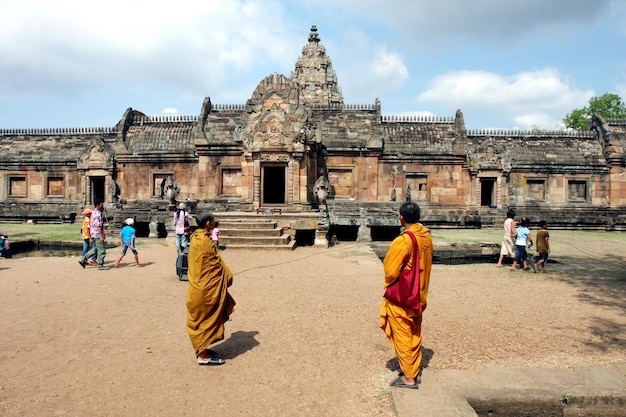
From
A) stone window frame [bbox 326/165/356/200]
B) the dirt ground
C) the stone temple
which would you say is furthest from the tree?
the dirt ground

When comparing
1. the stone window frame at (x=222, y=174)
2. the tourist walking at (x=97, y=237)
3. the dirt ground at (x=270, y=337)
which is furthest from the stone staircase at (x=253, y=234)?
the stone window frame at (x=222, y=174)

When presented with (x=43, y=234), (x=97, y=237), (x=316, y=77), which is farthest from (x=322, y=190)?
(x=316, y=77)

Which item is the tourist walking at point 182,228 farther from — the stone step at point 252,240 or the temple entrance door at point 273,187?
the temple entrance door at point 273,187

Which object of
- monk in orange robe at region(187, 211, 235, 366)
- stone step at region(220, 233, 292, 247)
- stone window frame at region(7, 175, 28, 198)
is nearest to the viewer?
monk in orange robe at region(187, 211, 235, 366)

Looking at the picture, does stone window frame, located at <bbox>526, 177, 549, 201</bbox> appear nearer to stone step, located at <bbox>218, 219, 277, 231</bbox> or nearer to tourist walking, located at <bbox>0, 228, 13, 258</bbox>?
stone step, located at <bbox>218, 219, 277, 231</bbox>

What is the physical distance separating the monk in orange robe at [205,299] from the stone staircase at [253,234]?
833cm

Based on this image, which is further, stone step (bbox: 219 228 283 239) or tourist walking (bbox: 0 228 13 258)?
stone step (bbox: 219 228 283 239)

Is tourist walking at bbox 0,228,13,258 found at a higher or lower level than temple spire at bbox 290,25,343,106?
lower

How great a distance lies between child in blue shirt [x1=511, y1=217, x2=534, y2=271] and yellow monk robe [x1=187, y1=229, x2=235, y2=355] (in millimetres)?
7834

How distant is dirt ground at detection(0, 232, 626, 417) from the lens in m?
3.74

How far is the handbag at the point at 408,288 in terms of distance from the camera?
389 centimetres

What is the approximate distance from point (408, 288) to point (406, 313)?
0.24 meters

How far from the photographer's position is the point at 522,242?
32.8 feet

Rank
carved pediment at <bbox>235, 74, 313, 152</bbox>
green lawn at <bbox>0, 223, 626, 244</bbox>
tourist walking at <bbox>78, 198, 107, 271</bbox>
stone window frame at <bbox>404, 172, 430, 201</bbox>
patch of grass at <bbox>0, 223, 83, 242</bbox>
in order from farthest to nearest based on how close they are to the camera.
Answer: stone window frame at <bbox>404, 172, 430, 201</bbox> < carved pediment at <bbox>235, 74, 313, 152</bbox> < green lawn at <bbox>0, 223, 626, 244</bbox> < patch of grass at <bbox>0, 223, 83, 242</bbox> < tourist walking at <bbox>78, 198, 107, 271</bbox>
